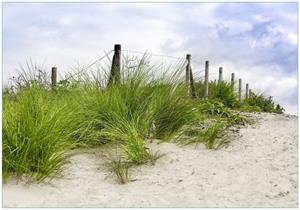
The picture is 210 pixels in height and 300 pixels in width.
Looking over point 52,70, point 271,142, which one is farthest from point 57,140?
point 52,70

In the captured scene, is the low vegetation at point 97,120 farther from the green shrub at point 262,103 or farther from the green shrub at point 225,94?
the green shrub at point 262,103

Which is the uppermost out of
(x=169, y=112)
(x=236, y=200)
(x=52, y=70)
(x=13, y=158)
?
(x=52, y=70)

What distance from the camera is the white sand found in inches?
169

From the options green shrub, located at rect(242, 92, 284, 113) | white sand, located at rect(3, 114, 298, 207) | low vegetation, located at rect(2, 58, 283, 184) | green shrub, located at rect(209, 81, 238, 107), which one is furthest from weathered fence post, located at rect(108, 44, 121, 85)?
green shrub, located at rect(242, 92, 284, 113)

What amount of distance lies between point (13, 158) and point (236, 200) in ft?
6.86

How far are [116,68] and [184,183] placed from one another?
253 centimetres

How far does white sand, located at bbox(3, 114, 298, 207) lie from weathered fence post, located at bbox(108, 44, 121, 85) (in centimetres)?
110

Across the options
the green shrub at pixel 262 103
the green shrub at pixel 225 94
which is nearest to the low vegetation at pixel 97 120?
the green shrub at pixel 225 94

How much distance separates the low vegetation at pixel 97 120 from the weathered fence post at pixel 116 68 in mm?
119

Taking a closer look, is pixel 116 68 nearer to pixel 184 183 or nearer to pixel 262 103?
pixel 184 183

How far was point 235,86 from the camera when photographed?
1239cm

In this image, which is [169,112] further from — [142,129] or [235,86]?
[235,86]

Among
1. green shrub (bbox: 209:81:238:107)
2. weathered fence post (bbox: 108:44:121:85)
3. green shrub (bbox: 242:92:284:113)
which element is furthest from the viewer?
green shrub (bbox: 242:92:284:113)

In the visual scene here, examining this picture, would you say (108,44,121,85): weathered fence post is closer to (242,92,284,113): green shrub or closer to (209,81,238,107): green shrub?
(209,81,238,107): green shrub
